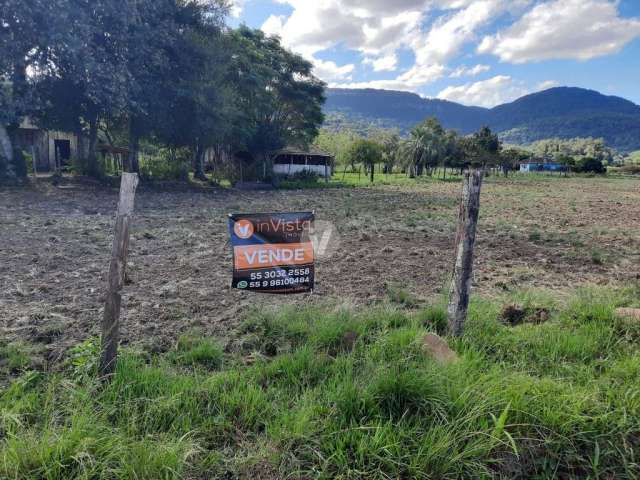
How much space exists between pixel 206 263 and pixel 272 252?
3.45 m

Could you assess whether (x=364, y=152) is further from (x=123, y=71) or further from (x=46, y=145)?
(x=123, y=71)

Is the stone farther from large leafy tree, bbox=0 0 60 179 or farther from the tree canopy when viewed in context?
large leafy tree, bbox=0 0 60 179

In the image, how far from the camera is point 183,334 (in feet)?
11.8

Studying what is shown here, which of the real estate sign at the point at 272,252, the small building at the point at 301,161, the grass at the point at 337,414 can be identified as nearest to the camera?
the grass at the point at 337,414

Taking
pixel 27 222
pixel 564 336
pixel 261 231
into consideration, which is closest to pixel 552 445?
pixel 564 336

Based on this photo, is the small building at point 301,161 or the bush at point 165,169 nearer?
the bush at point 165,169

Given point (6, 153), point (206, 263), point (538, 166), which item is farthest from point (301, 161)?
point (538, 166)

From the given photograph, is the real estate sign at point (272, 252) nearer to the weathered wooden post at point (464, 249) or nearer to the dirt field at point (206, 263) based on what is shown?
the dirt field at point (206, 263)

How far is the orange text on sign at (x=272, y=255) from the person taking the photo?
3295mm

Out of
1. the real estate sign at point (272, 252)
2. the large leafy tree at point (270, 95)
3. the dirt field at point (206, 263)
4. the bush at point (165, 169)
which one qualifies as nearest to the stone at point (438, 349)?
the real estate sign at point (272, 252)

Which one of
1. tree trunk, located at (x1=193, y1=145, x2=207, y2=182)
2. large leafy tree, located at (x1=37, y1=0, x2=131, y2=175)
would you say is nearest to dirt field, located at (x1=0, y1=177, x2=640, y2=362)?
large leafy tree, located at (x1=37, y1=0, x2=131, y2=175)

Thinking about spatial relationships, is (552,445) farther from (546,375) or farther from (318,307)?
(318,307)

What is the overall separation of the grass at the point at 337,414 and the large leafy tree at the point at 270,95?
21.2 meters

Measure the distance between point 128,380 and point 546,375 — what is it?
2995mm
